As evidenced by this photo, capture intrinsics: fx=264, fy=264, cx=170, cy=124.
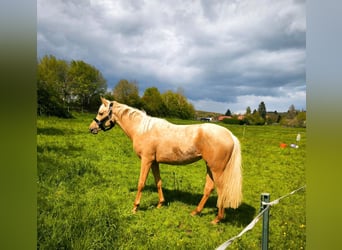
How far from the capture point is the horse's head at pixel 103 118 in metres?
3.06

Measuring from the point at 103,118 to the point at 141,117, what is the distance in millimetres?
443

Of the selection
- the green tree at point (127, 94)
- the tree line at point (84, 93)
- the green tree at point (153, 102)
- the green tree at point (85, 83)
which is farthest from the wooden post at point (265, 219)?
the green tree at point (85, 83)

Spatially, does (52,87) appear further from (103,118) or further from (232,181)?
(232,181)

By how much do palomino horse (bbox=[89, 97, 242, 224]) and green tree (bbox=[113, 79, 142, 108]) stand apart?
0.47ft

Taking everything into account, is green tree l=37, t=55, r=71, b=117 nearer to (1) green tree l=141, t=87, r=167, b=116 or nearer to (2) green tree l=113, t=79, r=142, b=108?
(2) green tree l=113, t=79, r=142, b=108

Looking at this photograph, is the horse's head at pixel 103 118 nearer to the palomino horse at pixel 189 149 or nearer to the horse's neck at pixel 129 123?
the palomino horse at pixel 189 149

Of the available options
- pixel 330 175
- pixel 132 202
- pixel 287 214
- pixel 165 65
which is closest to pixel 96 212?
pixel 132 202

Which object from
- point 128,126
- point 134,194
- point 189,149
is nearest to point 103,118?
point 128,126

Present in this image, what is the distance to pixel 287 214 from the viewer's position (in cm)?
311

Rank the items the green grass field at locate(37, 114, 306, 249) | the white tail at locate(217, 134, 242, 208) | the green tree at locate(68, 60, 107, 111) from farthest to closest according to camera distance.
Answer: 1. the green tree at locate(68, 60, 107, 111)
2. the white tail at locate(217, 134, 242, 208)
3. the green grass field at locate(37, 114, 306, 249)

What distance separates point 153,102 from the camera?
314 cm

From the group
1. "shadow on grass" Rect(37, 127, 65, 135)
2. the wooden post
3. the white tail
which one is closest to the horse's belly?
the white tail

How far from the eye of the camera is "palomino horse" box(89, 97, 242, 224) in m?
2.86

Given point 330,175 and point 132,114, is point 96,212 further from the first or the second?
point 330,175
